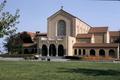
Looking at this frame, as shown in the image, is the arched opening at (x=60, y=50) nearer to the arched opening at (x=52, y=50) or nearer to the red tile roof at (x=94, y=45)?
the arched opening at (x=52, y=50)

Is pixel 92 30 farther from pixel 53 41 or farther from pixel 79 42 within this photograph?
pixel 53 41

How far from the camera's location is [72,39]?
319 ft

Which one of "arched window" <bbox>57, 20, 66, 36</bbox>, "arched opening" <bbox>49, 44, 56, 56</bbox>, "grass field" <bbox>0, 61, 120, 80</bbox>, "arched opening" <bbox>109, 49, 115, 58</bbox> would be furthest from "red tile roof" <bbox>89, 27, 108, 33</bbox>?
"grass field" <bbox>0, 61, 120, 80</bbox>

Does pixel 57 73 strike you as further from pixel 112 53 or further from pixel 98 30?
pixel 98 30

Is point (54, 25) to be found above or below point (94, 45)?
above

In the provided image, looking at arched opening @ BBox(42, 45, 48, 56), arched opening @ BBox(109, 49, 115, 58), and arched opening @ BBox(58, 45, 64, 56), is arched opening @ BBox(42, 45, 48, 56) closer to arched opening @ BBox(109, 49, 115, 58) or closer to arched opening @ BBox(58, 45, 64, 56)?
arched opening @ BBox(58, 45, 64, 56)

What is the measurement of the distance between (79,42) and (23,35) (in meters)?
24.7

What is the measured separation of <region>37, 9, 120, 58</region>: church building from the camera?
92625 millimetres

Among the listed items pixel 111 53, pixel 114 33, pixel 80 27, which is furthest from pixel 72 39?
pixel 114 33

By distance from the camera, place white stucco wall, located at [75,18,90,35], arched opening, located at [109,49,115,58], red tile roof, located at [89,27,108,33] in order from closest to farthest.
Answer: arched opening, located at [109,49,115,58]
white stucco wall, located at [75,18,90,35]
red tile roof, located at [89,27,108,33]

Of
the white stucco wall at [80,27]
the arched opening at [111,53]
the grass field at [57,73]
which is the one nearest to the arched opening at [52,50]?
the white stucco wall at [80,27]

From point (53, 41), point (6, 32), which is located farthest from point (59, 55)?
point (6, 32)

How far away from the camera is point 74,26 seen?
99.2 meters

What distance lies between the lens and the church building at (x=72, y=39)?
3647 inches
